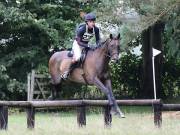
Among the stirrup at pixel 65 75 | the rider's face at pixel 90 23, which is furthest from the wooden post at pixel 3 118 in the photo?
the rider's face at pixel 90 23

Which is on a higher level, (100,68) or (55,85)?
(100,68)

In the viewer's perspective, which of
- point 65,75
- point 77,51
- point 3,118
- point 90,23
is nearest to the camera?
point 3,118

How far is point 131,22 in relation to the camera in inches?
847

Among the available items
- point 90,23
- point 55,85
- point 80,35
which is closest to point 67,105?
point 80,35

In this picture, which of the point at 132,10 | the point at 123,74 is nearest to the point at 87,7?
the point at 132,10

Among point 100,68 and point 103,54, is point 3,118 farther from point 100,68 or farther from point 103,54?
point 103,54

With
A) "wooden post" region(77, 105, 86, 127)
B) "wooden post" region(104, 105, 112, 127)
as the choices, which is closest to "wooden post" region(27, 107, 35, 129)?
"wooden post" region(77, 105, 86, 127)

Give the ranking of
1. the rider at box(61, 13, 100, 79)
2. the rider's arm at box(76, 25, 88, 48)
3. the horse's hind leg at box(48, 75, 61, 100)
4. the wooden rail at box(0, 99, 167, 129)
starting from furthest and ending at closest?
1. the horse's hind leg at box(48, 75, 61, 100)
2. the rider's arm at box(76, 25, 88, 48)
3. the rider at box(61, 13, 100, 79)
4. the wooden rail at box(0, 99, 167, 129)

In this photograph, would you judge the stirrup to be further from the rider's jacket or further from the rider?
the rider's jacket

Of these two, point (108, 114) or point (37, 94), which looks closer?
point (108, 114)

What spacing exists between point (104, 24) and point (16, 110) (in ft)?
19.5

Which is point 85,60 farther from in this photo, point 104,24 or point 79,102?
point 104,24

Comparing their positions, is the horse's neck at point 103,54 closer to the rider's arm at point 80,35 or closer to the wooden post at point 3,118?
the rider's arm at point 80,35

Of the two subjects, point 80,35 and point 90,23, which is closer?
point 90,23
